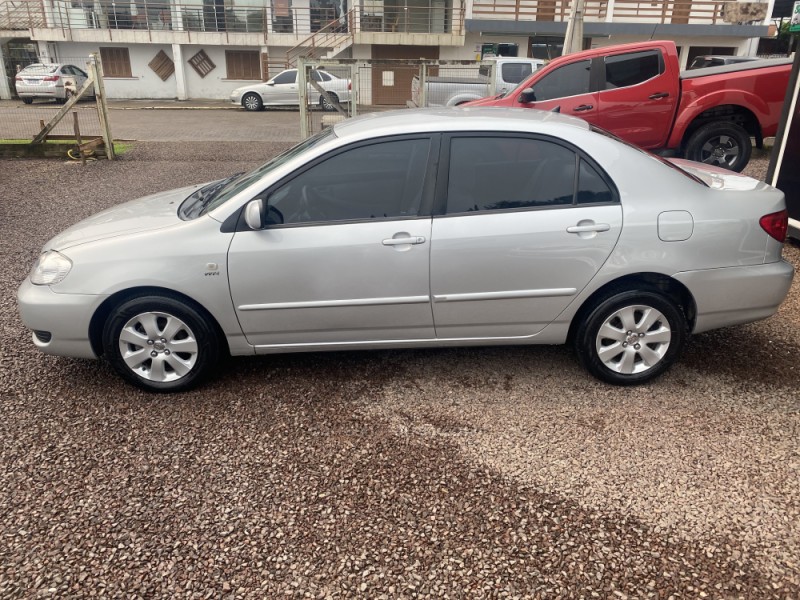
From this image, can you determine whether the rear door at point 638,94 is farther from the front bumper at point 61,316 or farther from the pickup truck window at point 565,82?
the front bumper at point 61,316

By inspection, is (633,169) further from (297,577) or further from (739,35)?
(739,35)

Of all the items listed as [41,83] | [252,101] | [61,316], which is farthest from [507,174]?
[41,83]

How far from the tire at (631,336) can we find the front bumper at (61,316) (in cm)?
285

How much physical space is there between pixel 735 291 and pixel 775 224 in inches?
17.9

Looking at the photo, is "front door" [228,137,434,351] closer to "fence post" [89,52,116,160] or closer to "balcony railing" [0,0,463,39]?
"fence post" [89,52,116,160]

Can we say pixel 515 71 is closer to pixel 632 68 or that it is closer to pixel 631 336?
pixel 632 68

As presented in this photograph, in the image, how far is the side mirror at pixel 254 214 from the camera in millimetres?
3562

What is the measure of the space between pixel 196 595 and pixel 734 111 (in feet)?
31.6

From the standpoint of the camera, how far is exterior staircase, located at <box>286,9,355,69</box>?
27359mm

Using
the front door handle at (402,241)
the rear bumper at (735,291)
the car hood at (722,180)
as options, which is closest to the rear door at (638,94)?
the car hood at (722,180)

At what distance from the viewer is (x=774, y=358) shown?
432cm

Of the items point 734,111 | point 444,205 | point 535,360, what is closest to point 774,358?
point 535,360

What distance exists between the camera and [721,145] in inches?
372

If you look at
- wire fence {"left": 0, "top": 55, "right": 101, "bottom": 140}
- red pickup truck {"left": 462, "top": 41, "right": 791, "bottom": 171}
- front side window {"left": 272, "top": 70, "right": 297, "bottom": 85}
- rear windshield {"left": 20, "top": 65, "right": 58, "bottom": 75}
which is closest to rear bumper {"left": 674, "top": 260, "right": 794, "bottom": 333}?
red pickup truck {"left": 462, "top": 41, "right": 791, "bottom": 171}
